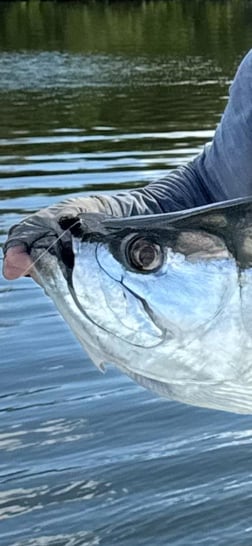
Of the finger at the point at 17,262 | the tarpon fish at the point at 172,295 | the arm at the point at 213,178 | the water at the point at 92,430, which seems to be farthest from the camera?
the water at the point at 92,430

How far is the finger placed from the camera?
8.54 feet

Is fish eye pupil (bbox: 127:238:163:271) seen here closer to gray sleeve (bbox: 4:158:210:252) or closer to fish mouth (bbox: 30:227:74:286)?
fish mouth (bbox: 30:227:74:286)

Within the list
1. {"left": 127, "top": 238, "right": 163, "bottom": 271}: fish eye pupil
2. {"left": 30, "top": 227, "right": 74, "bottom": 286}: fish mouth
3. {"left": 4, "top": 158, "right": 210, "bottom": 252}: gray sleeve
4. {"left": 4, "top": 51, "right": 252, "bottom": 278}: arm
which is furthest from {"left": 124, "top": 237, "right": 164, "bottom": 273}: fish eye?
{"left": 4, "top": 51, "right": 252, "bottom": 278}: arm

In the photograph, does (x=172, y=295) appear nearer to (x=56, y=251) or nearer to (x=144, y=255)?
(x=144, y=255)

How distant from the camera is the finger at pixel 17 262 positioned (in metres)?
2.60

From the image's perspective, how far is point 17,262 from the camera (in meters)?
2.63

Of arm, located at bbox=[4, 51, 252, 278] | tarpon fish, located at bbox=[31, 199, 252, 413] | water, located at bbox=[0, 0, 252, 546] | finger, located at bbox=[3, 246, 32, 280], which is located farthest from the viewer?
water, located at bbox=[0, 0, 252, 546]

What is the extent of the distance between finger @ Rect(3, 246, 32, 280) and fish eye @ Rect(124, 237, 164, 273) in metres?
0.32

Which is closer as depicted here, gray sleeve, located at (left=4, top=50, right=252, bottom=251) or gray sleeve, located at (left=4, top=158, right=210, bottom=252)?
gray sleeve, located at (left=4, top=158, right=210, bottom=252)

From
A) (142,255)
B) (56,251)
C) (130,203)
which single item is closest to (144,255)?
(142,255)

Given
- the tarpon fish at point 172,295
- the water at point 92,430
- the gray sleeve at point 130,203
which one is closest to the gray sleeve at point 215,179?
the gray sleeve at point 130,203

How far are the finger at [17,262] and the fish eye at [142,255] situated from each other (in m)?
0.32

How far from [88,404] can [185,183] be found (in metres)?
2.79

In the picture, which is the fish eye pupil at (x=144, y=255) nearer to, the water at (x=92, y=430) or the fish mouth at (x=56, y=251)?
the fish mouth at (x=56, y=251)
